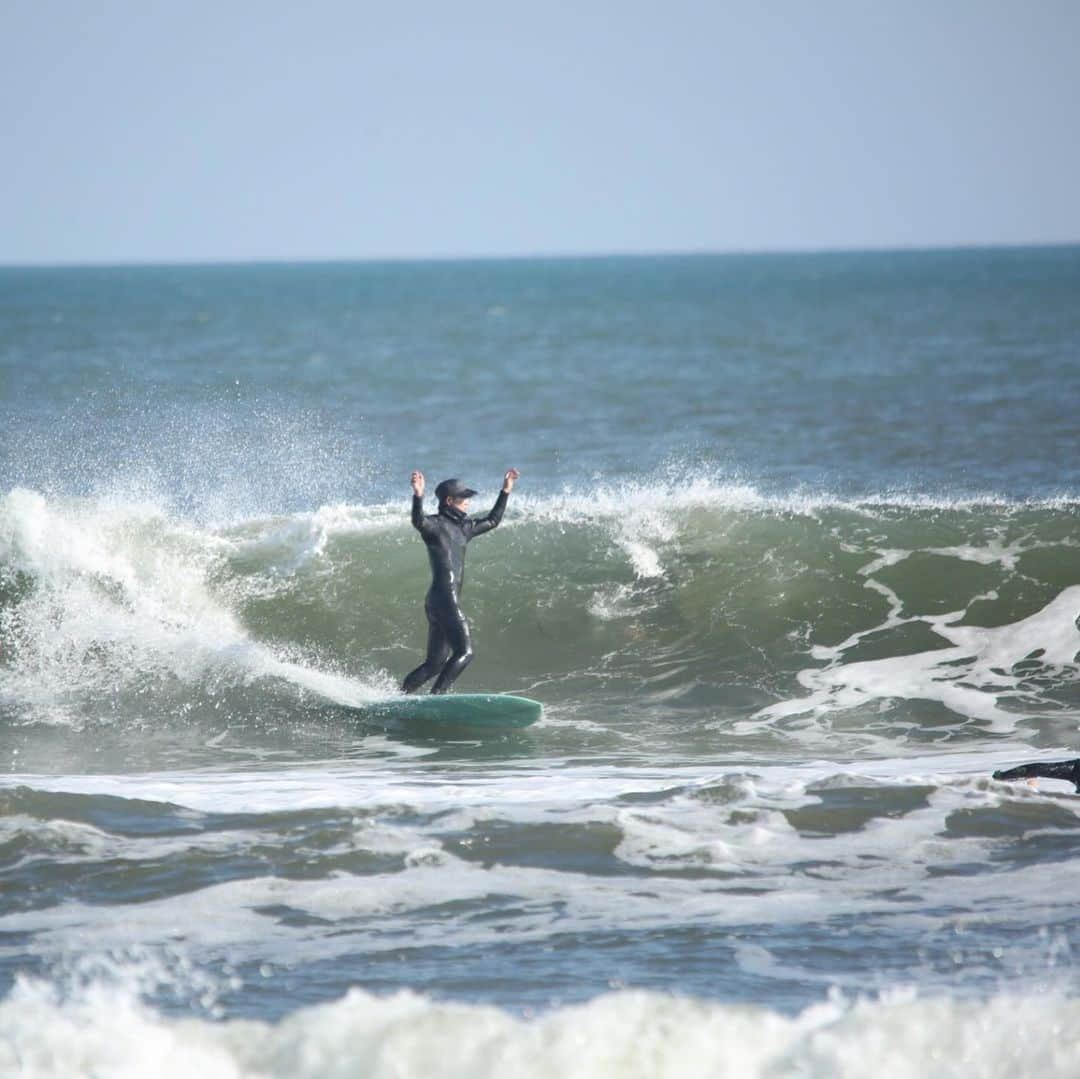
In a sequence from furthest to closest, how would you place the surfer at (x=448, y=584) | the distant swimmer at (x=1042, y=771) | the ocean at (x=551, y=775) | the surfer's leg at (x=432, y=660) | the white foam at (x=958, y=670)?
the white foam at (x=958, y=670) < the surfer's leg at (x=432, y=660) < the surfer at (x=448, y=584) < the distant swimmer at (x=1042, y=771) < the ocean at (x=551, y=775)

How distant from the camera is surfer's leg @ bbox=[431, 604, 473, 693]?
37.9 feet

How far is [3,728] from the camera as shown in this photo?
11750 mm

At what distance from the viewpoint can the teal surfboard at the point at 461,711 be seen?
441 inches

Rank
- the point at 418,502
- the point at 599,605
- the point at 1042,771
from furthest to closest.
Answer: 1. the point at 599,605
2. the point at 418,502
3. the point at 1042,771

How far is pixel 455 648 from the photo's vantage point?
1164cm

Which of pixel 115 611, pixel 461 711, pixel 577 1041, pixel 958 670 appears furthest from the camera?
pixel 115 611

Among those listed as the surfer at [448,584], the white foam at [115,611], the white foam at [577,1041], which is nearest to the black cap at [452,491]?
the surfer at [448,584]

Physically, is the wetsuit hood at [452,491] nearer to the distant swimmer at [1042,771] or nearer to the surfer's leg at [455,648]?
the surfer's leg at [455,648]

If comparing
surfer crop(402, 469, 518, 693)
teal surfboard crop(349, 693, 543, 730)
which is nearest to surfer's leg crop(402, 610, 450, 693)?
surfer crop(402, 469, 518, 693)

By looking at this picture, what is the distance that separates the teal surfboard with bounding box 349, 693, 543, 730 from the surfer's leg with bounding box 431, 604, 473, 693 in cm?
17

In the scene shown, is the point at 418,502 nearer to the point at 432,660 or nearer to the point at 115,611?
the point at 432,660

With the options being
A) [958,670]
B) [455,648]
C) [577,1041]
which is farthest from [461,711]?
[577,1041]

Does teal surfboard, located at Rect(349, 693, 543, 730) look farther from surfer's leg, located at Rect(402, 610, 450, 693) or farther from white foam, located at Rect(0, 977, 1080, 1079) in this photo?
white foam, located at Rect(0, 977, 1080, 1079)

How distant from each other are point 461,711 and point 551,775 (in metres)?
1.33
